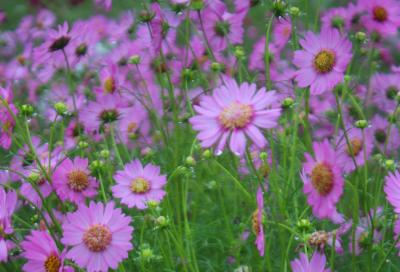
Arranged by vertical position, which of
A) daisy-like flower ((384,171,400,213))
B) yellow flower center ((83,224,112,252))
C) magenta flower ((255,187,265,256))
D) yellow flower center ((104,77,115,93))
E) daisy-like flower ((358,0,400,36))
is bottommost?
magenta flower ((255,187,265,256))

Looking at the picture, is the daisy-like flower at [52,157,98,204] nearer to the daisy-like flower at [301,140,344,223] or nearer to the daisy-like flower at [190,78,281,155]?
the daisy-like flower at [190,78,281,155]

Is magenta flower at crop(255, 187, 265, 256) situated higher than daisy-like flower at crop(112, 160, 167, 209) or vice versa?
daisy-like flower at crop(112, 160, 167, 209)

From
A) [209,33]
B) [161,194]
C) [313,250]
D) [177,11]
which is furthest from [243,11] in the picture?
[313,250]

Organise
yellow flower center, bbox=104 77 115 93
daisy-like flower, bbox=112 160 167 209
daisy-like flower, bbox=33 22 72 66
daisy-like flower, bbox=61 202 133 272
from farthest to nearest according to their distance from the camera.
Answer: yellow flower center, bbox=104 77 115 93 → daisy-like flower, bbox=33 22 72 66 → daisy-like flower, bbox=112 160 167 209 → daisy-like flower, bbox=61 202 133 272

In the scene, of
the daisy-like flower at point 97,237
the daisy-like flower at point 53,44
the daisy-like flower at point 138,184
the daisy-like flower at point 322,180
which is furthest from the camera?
the daisy-like flower at point 53,44

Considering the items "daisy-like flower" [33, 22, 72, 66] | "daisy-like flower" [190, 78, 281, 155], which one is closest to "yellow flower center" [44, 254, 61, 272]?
"daisy-like flower" [190, 78, 281, 155]

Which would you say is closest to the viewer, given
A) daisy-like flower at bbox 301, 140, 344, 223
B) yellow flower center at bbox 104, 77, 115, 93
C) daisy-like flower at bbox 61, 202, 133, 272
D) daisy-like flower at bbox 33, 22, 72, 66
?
daisy-like flower at bbox 301, 140, 344, 223

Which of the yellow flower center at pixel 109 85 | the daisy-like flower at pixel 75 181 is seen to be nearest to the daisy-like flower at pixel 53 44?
the yellow flower center at pixel 109 85

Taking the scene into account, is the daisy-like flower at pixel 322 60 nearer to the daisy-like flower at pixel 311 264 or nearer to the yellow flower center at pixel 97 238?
the daisy-like flower at pixel 311 264
